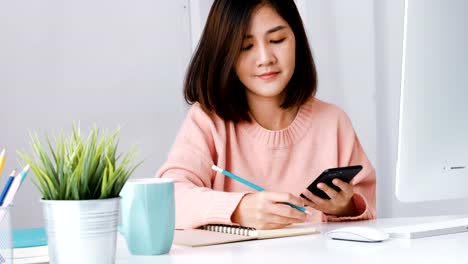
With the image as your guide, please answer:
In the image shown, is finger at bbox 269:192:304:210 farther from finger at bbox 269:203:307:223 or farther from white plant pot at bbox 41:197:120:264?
white plant pot at bbox 41:197:120:264

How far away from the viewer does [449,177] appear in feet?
3.94

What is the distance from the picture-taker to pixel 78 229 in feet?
2.91

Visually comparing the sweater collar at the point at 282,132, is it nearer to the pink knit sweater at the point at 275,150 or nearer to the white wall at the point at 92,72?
the pink knit sweater at the point at 275,150

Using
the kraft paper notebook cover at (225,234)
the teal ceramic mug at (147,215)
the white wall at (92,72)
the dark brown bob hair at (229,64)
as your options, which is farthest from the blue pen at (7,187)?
the white wall at (92,72)

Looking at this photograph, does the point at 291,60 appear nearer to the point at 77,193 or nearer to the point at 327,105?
the point at 327,105

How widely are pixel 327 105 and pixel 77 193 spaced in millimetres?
1173

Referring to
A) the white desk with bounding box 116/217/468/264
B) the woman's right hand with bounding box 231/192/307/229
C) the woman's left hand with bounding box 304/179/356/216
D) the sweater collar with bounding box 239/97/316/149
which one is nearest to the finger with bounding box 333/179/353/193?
the woman's left hand with bounding box 304/179/356/216

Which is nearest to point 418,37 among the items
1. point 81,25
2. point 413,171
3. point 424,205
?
point 413,171

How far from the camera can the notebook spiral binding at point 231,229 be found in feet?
4.21

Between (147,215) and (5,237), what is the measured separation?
22 centimetres

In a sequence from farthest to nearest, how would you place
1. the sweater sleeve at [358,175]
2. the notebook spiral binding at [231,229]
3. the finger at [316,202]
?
the sweater sleeve at [358,175] → the finger at [316,202] → the notebook spiral binding at [231,229]

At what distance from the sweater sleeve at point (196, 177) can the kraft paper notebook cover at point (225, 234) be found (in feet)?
0.18

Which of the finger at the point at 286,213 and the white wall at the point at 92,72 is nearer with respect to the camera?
the finger at the point at 286,213

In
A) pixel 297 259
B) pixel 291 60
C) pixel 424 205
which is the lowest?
pixel 424 205
